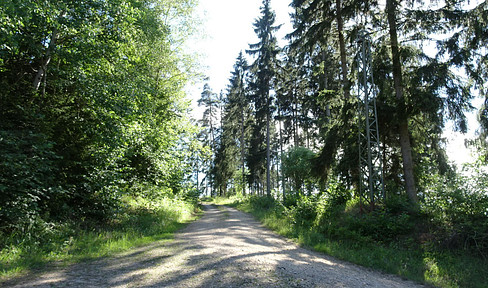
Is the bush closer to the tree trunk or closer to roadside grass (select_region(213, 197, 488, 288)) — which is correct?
roadside grass (select_region(213, 197, 488, 288))

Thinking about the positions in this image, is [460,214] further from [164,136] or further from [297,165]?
[297,165]

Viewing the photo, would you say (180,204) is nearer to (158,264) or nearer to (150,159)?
(150,159)

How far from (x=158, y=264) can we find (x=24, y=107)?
5.43 metres

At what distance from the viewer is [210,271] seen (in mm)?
4645

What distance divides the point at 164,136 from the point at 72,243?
6151 millimetres

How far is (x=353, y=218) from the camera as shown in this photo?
9.41 m

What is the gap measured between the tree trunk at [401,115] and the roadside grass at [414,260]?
3258mm

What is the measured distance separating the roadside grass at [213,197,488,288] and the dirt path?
490mm

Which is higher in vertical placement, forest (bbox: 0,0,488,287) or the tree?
the tree

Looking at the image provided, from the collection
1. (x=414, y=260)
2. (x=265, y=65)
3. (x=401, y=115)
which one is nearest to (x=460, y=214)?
(x=414, y=260)

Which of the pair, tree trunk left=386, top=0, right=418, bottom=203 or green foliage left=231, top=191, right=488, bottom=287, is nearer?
green foliage left=231, top=191, right=488, bottom=287

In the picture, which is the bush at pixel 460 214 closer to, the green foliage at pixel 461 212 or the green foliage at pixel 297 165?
the green foliage at pixel 461 212

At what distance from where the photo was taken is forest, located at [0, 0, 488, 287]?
6.32 meters

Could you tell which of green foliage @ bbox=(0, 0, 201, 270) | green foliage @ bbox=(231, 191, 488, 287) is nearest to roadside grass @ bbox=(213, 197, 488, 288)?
green foliage @ bbox=(231, 191, 488, 287)
